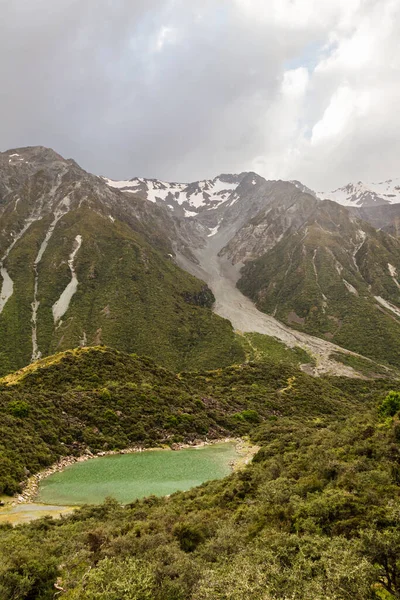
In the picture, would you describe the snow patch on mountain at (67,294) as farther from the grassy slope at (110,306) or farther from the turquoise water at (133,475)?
the turquoise water at (133,475)

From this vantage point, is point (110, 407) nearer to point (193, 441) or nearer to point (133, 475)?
point (193, 441)

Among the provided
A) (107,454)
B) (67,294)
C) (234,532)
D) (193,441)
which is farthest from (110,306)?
(234,532)

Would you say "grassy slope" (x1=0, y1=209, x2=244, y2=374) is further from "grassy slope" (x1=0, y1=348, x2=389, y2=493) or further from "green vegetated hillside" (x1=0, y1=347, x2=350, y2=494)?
"green vegetated hillside" (x1=0, y1=347, x2=350, y2=494)

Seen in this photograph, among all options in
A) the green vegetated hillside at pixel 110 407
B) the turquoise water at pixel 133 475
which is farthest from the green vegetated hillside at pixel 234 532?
the turquoise water at pixel 133 475

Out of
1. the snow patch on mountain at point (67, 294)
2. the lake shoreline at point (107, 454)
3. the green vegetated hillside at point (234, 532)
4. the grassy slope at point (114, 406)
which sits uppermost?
the snow patch on mountain at point (67, 294)

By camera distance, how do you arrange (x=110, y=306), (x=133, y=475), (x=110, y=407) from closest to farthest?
(x=133, y=475) < (x=110, y=407) < (x=110, y=306)

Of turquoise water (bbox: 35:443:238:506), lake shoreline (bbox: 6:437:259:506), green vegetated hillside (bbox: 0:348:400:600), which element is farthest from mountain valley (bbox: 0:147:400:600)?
turquoise water (bbox: 35:443:238:506)

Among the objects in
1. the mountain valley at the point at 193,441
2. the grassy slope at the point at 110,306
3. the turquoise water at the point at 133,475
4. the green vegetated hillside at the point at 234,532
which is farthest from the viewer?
the grassy slope at the point at 110,306
